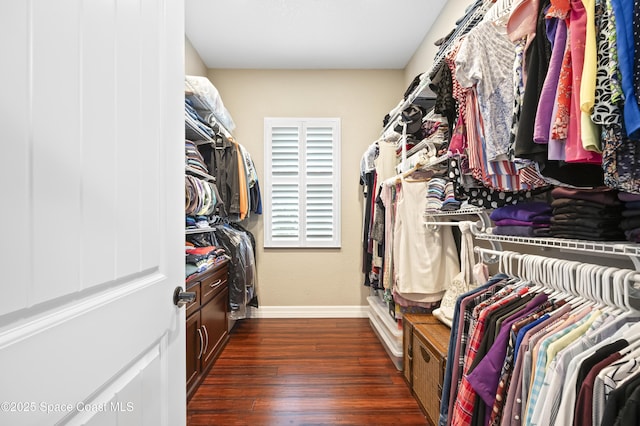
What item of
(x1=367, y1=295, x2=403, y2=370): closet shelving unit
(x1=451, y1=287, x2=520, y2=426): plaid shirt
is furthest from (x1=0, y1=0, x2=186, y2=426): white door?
(x1=367, y1=295, x2=403, y2=370): closet shelving unit

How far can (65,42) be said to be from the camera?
0.51 m

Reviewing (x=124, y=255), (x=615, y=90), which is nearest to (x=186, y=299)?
(x=124, y=255)

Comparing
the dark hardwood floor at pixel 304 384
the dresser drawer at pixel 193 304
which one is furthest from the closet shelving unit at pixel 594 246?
the dresser drawer at pixel 193 304

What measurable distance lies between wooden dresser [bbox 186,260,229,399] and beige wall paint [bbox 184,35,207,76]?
6.23 feet

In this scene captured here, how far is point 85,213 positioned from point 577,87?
110cm

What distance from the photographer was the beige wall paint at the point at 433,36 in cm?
253

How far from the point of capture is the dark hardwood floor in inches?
77.4

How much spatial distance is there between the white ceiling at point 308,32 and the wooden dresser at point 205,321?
2.13 m

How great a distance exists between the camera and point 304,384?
7.61ft

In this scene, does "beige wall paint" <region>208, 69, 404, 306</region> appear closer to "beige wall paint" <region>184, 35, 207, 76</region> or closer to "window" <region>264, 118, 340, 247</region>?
"window" <region>264, 118, 340, 247</region>

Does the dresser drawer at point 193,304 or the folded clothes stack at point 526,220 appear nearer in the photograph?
the folded clothes stack at point 526,220

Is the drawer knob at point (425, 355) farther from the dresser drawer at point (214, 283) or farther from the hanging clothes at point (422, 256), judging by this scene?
the dresser drawer at point (214, 283)

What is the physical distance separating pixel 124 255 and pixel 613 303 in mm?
1280

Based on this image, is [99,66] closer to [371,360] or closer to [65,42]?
[65,42]
